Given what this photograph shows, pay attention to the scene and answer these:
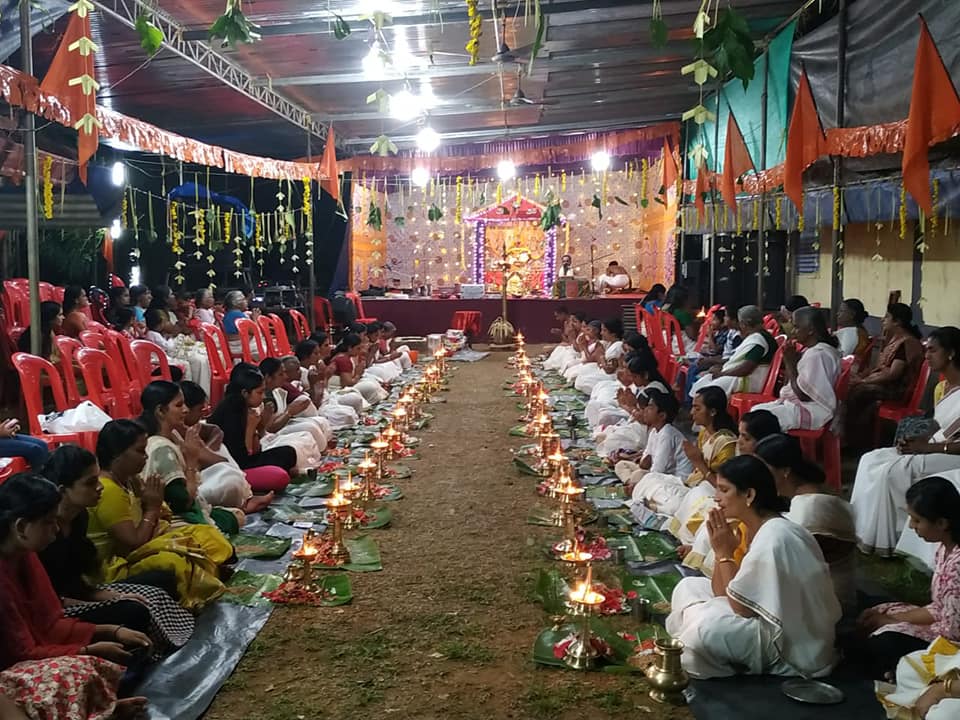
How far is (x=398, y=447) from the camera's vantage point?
7.34 metres

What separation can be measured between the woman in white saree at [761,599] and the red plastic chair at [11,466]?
306 centimetres

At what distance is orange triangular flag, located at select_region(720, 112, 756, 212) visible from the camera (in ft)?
31.3

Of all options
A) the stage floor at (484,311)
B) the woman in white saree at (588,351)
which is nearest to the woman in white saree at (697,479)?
the woman in white saree at (588,351)

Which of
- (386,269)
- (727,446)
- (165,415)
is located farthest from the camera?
(386,269)

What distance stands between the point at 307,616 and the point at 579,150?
13.0m

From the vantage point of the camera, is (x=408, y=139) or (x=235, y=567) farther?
(x=408, y=139)

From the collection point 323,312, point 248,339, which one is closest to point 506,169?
point 323,312

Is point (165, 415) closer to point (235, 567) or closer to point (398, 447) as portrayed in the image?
point (235, 567)

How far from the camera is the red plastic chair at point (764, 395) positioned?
22.7 ft

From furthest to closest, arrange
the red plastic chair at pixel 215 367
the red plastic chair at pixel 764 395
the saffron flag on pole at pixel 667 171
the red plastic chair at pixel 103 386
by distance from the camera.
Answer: the saffron flag on pole at pixel 667 171 < the red plastic chair at pixel 215 367 < the red plastic chair at pixel 764 395 < the red plastic chair at pixel 103 386

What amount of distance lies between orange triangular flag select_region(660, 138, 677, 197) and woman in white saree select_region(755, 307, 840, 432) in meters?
8.41

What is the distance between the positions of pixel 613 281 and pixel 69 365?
12.4 meters

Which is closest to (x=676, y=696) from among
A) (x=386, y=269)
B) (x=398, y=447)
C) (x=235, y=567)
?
(x=235, y=567)

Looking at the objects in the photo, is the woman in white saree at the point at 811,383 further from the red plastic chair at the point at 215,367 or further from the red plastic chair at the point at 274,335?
the red plastic chair at the point at 274,335
